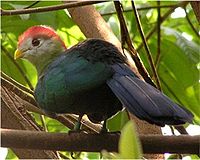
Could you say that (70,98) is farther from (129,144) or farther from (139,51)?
(139,51)

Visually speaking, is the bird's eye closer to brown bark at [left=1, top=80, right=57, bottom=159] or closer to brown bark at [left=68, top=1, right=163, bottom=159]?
brown bark at [left=68, top=1, right=163, bottom=159]

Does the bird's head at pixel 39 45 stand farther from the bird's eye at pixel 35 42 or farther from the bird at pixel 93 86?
the bird at pixel 93 86

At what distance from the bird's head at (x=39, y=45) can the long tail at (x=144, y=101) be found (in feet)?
1.61

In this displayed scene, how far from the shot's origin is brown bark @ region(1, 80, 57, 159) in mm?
1423

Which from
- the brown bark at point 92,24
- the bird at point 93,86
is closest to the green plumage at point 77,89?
the bird at point 93,86

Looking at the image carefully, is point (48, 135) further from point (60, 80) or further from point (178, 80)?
point (178, 80)

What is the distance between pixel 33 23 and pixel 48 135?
3.23ft

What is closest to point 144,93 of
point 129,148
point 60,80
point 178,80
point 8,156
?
point 60,80

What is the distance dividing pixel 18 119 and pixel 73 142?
43 centimetres

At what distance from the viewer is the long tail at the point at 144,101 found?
992 mm

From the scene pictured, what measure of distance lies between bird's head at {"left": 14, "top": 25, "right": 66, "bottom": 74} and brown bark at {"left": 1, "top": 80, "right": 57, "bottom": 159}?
0.24 metres

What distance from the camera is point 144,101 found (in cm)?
106

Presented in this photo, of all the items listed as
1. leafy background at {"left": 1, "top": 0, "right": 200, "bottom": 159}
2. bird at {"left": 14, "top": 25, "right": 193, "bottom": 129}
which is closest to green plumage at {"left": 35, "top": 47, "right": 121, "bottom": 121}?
bird at {"left": 14, "top": 25, "right": 193, "bottom": 129}

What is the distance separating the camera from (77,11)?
1.74 m
